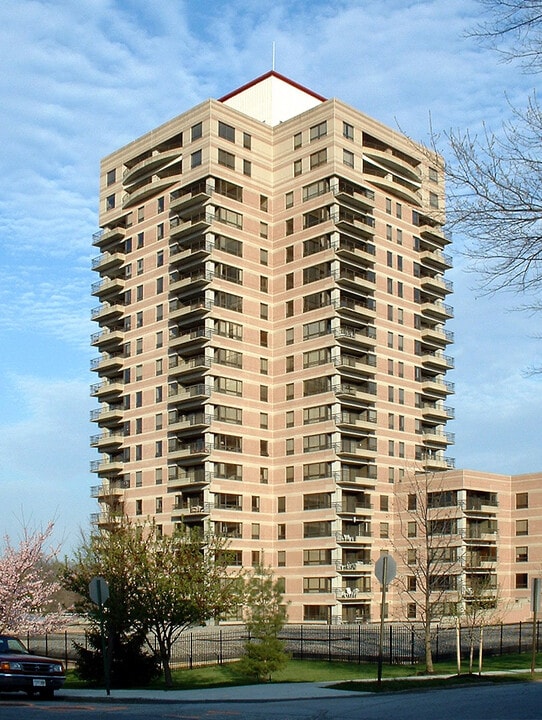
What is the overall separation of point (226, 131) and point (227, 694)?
226 ft

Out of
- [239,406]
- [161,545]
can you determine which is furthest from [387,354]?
[161,545]

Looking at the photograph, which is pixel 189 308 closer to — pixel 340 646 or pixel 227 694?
pixel 340 646

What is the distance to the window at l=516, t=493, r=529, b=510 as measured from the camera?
8456cm

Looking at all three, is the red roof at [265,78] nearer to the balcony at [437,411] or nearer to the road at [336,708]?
the balcony at [437,411]

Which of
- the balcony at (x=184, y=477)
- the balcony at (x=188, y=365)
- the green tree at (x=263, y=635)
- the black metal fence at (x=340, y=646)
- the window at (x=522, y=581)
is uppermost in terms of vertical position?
the balcony at (x=188, y=365)

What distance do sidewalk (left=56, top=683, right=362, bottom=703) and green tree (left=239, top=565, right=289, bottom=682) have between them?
259 inches

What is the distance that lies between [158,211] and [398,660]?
5792cm

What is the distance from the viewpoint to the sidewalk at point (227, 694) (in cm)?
2323

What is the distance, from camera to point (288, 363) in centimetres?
8562

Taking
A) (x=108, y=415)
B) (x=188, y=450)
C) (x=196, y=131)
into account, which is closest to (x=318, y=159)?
(x=196, y=131)

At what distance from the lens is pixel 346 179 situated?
85688mm

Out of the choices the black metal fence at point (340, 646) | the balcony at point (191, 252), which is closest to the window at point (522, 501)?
the black metal fence at point (340, 646)

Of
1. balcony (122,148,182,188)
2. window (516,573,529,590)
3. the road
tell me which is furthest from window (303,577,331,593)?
the road

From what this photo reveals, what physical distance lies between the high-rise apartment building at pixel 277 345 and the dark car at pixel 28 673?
53146mm
